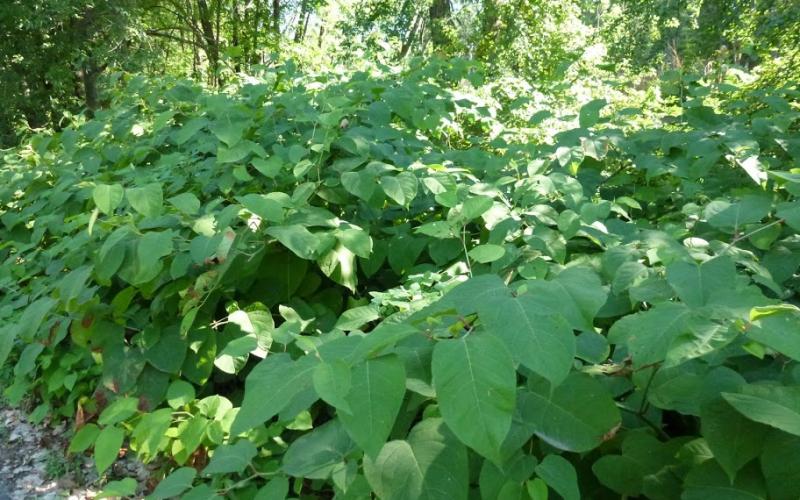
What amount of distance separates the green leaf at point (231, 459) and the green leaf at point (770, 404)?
1.01 meters

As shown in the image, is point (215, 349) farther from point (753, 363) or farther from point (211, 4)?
point (211, 4)

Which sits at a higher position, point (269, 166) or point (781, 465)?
point (781, 465)

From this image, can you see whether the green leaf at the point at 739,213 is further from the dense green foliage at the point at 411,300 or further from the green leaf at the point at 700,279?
the green leaf at the point at 700,279

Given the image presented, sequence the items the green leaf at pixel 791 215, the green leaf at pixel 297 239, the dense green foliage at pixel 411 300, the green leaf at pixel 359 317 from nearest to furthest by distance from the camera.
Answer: the dense green foliage at pixel 411 300 → the green leaf at pixel 359 317 → the green leaf at pixel 791 215 → the green leaf at pixel 297 239

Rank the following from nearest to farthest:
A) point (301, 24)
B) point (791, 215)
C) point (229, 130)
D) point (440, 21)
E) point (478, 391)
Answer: point (478, 391) → point (791, 215) → point (229, 130) → point (440, 21) → point (301, 24)

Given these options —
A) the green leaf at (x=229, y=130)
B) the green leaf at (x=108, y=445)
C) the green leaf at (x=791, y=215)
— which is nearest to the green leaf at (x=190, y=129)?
the green leaf at (x=229, y=130)

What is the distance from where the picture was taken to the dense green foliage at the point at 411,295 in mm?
951

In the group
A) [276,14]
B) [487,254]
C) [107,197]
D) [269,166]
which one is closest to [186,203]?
[107,197]

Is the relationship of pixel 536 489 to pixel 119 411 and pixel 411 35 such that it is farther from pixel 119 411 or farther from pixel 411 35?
pixel 411 35

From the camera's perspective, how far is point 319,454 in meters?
1.23

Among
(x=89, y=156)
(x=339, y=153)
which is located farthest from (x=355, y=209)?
(x=89, y=156)

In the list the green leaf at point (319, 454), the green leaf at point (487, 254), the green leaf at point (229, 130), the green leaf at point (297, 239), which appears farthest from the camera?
the green leaf at point (229, 130)

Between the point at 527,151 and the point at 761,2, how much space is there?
395 cm

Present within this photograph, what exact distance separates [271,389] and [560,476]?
0.51 metres
